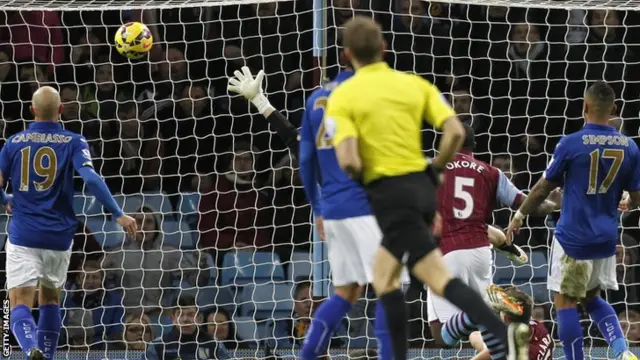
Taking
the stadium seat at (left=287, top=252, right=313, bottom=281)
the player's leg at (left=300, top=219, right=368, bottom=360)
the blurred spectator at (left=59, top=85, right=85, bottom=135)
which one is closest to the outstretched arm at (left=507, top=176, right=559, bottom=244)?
the player's leg at (left=300, top=219, right=368, bottom=360)

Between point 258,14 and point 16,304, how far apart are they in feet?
13.6

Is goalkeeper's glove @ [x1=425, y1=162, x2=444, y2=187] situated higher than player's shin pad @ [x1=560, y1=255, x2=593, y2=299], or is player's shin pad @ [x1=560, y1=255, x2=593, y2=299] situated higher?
goalkeeper's glove @ [x1=425, y1=162, x2=444, y2=187]

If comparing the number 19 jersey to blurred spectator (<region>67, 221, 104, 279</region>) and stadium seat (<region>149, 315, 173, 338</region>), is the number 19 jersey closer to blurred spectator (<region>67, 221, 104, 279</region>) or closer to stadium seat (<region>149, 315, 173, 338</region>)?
stadium seat (<region>149, 315, 173, 338</region>)

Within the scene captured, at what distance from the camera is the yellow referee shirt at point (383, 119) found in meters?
6.61

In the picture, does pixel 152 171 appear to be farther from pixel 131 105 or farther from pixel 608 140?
pixel 608 140

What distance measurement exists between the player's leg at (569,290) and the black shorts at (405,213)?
246cm

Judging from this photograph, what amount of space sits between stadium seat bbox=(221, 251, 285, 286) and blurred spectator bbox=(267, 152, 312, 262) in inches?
7.8

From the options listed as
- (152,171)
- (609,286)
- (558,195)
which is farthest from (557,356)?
(152,171)

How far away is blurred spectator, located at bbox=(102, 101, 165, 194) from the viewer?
1241 centimetres

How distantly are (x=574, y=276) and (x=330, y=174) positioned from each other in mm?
2036

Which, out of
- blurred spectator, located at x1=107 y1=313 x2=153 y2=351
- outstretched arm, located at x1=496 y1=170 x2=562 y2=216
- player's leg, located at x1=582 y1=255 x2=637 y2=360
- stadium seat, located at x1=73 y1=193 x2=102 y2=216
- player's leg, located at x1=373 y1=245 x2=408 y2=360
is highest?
player's leg, located at x1=373 y1=245 x2=408 y2=360

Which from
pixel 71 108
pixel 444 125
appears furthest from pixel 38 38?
pixel 444 125

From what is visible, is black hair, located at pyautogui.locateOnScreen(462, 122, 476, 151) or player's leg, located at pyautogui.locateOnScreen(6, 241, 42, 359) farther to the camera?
player's leg, located at pyautogui.locateOnScreen(6, 241, 42, 359)

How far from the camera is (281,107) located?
41.0 ft
